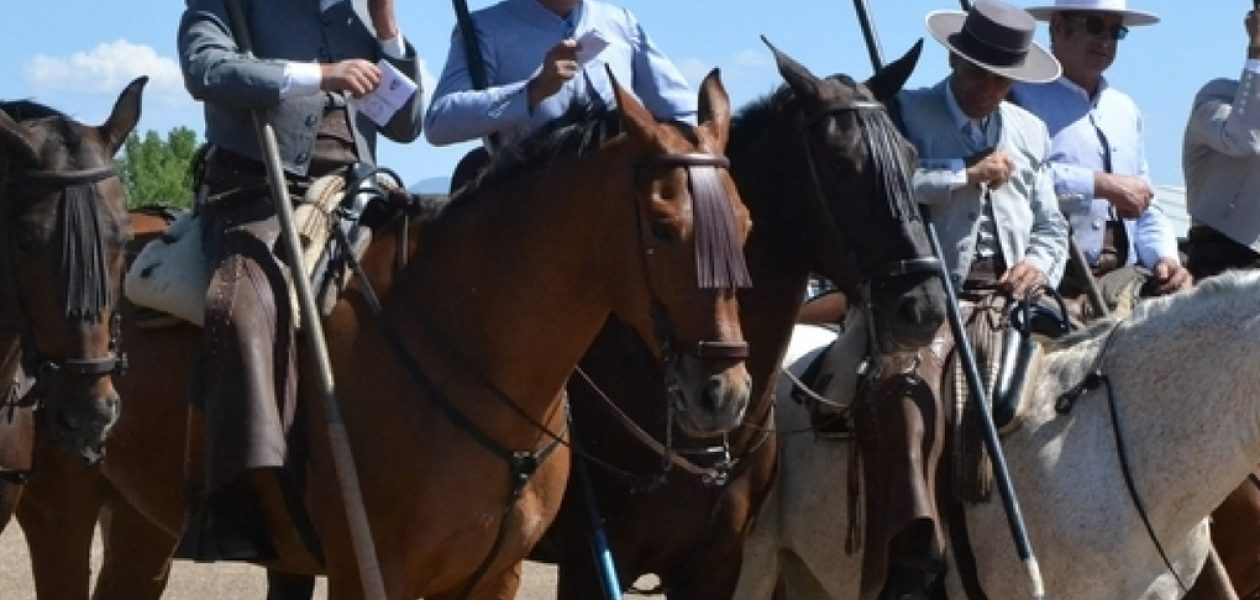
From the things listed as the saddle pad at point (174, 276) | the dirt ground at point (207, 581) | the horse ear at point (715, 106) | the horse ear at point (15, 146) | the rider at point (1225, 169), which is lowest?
the dirt ground at point (207, 581)

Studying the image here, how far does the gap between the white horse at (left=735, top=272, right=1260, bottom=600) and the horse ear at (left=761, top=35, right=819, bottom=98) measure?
168 centimetres

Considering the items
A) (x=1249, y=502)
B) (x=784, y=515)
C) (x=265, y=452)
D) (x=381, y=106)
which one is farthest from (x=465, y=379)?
(x=1249, y=502)

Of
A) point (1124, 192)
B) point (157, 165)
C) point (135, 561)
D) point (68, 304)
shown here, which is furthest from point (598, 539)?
point (157, 165)

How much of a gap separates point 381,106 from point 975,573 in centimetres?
292

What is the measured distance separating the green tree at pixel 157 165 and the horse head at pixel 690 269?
34551mm

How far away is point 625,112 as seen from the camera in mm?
7016

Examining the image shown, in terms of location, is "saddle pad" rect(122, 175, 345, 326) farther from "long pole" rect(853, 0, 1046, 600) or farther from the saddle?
"long pole" rect(853, 0, 1046, 600)

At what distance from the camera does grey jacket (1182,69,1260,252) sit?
1016 centimetres

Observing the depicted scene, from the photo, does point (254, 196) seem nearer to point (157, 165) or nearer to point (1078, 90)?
point (1078, 90)

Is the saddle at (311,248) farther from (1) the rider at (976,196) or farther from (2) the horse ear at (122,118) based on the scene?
(1) the rider at (976,196)

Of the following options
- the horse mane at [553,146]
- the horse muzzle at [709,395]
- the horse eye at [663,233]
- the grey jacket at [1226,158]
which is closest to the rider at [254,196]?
the horse mane at [553,146]

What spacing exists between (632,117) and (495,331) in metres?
0.88

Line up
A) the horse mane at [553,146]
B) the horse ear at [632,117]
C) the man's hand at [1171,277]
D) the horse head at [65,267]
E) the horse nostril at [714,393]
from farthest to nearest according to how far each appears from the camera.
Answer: the man's hand at [1171,277], the horse mane at [553,146], the horse head at [65,267], the horse ear at [632,117], the horse nostril at [714,393]

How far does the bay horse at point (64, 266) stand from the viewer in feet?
23.4
